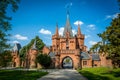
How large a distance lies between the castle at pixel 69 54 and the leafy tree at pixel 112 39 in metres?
22.4

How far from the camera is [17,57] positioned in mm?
83062

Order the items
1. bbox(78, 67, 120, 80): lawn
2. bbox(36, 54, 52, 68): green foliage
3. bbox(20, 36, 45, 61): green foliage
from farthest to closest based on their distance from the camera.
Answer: bbox(20, 36, 45, 61): green foliage
bbox(36, 54, 52, 68): green foliage
bbox(78, 67, 120, 80): lawn

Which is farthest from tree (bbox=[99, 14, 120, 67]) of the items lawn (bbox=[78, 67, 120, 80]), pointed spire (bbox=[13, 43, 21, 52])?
pointed spire (bbox=[13, 43, 21, 52])

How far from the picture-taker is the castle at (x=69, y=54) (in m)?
62.8

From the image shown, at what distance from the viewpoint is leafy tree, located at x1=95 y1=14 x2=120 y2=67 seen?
24.9 m

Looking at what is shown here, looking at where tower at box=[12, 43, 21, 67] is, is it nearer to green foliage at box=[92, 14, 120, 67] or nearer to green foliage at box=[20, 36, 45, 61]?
green foliage at box=[20, 36, 45, 61]

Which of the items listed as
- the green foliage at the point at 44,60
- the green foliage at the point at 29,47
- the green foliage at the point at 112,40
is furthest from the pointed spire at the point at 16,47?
the green foliage at the point at 112,40

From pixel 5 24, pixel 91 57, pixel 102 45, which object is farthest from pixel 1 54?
pixel 91 57

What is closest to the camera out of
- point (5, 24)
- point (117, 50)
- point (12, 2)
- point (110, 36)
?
point (12, 2)

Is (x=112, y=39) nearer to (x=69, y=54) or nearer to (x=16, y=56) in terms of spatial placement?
(x=69, y=54)

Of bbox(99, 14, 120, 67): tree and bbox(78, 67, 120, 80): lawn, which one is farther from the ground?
bbox(99, 14, 120, 67): tree

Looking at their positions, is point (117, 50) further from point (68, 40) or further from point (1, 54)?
point (68, 40)

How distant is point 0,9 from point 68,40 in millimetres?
62292

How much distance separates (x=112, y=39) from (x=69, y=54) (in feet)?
127
